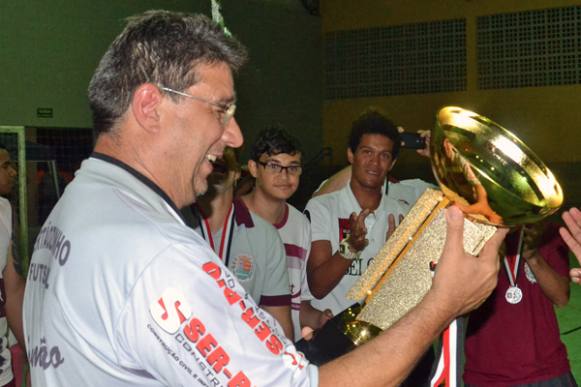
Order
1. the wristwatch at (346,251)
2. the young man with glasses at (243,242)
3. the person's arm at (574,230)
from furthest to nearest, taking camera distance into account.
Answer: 1. the wristwatch at (346,251)
2. the young man with glasses at (243,242)
3. the person's arm at (574,230)

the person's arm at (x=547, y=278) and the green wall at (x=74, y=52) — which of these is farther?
the green wall at (x=74, y=52)

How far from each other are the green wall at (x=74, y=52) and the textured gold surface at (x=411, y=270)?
8847 mm

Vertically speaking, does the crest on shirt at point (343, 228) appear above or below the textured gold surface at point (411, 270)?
below

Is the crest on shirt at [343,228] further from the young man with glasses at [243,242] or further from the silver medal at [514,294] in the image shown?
the silver medal at [514,294]

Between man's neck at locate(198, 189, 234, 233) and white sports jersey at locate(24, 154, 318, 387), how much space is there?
212 cm

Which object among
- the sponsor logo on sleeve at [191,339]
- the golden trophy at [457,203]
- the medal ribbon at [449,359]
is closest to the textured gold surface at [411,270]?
the golden trophy at [457,203]

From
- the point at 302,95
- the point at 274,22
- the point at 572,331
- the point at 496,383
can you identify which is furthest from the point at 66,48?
the point at 496,383

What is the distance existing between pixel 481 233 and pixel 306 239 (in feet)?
8.83

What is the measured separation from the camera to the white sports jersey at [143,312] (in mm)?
1186

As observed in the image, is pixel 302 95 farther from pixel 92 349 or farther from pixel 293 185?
pixel 92 349

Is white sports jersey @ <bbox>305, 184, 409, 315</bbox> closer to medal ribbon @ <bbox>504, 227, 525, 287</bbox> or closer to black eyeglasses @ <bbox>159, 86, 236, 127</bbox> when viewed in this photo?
medal ribbon @ <bbox>504, 227, 525, 287</bbox>

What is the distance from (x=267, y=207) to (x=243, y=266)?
701 millimetres

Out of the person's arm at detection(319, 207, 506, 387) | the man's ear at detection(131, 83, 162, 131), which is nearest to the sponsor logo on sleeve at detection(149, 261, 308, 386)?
the person's arm at detection(319, 207, 506, 387)

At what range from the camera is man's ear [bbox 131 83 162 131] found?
4.61 feet
